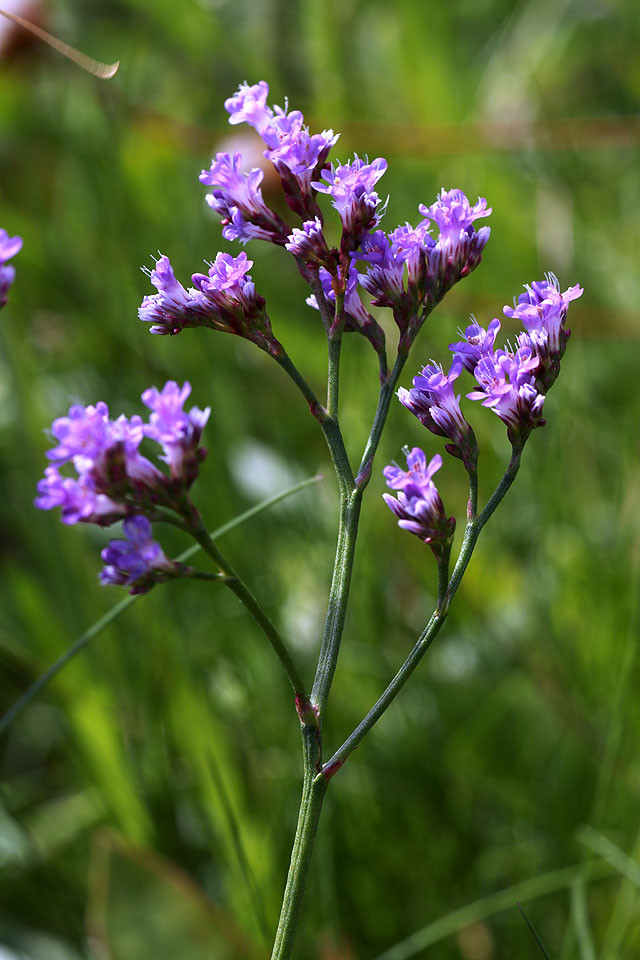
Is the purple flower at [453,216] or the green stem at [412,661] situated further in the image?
the purple flower at [453,216]

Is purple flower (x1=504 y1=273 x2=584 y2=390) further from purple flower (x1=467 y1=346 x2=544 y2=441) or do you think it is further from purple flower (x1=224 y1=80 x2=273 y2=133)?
purple flower (x1=224 y1=80 x2=273 y2=133)

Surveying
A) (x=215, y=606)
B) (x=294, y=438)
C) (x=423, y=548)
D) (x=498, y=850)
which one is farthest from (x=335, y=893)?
(x=294, y=438)

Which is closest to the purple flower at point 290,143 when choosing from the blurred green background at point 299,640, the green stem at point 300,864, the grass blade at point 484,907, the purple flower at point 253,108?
the purple flower at point 253,108

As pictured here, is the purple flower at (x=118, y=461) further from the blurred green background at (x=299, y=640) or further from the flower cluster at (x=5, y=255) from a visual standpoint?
the blurred green background at (x=299, y=640)

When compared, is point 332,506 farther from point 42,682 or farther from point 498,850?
point 42,682

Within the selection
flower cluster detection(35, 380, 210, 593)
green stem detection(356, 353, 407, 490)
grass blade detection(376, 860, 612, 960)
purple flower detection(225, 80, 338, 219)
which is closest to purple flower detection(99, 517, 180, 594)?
flower cluster detection(35, 380, 210, 593)

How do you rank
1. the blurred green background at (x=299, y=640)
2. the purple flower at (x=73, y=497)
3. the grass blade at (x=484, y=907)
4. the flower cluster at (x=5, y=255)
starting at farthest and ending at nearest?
the blurred green background at (x=299, y=640)
the grass blade at (x=484, y=907)
the flower cluster at (x=5, y=255)
the purple flower at (x=73, y=497)

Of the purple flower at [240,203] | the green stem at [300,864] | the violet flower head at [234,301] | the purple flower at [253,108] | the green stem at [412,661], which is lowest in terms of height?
the green stem at [300,864]
